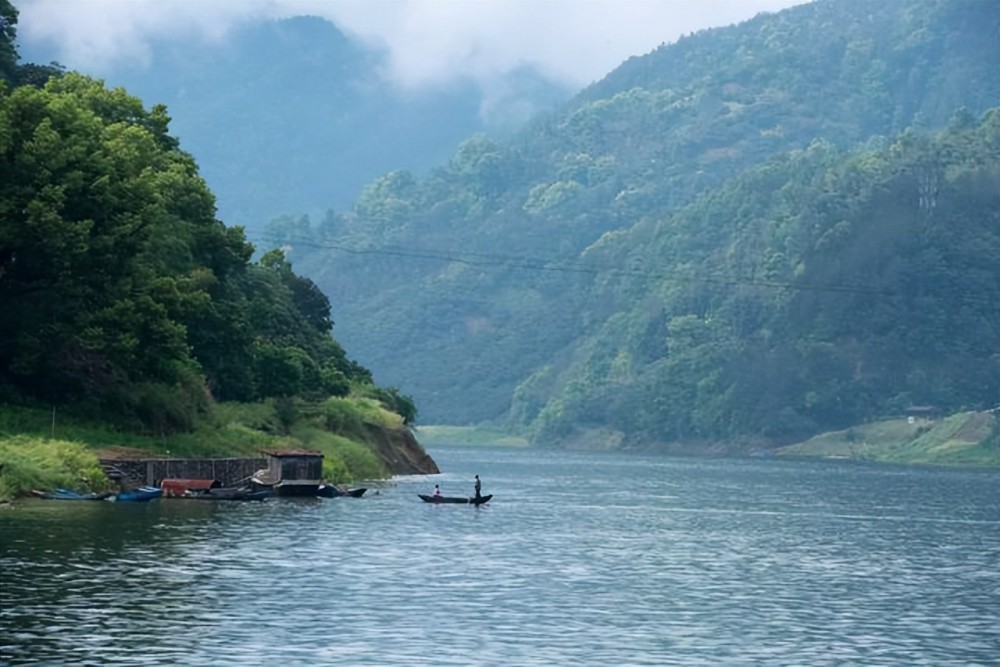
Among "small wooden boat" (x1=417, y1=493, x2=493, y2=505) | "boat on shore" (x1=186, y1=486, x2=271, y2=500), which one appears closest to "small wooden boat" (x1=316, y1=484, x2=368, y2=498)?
"small wooden boat" (x1=417, y1=493, x2=493, y2=505)

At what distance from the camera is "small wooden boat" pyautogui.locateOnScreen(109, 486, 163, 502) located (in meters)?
103

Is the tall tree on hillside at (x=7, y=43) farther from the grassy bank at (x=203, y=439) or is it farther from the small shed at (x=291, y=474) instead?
the small shed at (x=291, y=474)

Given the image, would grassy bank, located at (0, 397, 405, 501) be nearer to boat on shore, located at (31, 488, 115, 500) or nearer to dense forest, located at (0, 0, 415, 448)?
boat on shore, located at (31, 488, 115, 500)

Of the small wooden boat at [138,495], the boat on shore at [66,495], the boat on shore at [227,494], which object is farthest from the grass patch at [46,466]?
the boat on shore at [227,494]

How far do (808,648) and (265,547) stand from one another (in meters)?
31.8

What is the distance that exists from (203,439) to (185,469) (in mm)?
9406

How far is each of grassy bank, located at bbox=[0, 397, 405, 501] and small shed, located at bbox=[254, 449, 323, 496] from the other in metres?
4.34

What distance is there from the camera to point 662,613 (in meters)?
64.4

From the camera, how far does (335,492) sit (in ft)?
401

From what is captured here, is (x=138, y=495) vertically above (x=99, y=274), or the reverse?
(x=99, y=274)

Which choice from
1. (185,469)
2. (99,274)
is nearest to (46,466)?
(185,469)

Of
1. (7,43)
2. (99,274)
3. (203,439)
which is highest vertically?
(7,43)

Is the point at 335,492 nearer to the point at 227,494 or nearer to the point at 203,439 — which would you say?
the point at 203,439

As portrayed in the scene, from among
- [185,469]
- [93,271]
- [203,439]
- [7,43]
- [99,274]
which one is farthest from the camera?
[7,43]
